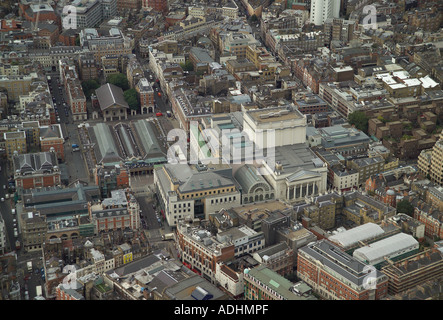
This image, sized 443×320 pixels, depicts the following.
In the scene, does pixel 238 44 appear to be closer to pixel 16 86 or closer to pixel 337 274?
pixel 16 86

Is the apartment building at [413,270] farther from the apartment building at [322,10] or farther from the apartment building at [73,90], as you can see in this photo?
the apartment building at [322,10]

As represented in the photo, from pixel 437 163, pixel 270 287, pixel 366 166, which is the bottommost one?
pixel 270 287

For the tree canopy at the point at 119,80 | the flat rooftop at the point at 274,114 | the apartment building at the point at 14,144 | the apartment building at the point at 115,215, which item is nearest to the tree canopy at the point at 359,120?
the flat rooftop at the point at 274,114

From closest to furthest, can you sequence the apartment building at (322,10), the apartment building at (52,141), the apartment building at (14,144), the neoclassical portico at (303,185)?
the neoclassical portico at (303,185)
the apartment building at (14,144)
the apartment building at (52,141)
the apartment building at (322,10)

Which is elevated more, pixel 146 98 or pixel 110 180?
pixel 146 98

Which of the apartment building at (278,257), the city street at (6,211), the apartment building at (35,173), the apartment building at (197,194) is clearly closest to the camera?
the apartment building at (278,257)

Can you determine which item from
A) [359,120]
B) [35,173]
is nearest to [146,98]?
[35,173]
